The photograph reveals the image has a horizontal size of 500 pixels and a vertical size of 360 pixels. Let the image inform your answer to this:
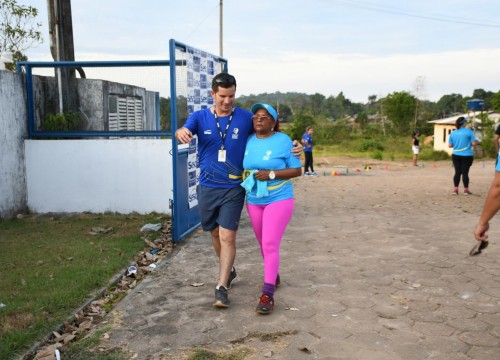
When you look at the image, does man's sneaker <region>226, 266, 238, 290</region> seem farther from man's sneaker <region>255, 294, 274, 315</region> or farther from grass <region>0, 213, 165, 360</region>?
grass <region>0, 213, 165, 360</region>

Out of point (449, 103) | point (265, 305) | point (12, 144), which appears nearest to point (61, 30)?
point (12, 144)

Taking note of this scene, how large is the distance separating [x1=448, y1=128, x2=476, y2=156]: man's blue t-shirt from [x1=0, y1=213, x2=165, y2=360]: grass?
6.96m

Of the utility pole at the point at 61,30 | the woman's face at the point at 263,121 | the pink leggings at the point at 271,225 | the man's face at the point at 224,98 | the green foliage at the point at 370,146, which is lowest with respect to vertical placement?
the green foliage at the point at 370,146

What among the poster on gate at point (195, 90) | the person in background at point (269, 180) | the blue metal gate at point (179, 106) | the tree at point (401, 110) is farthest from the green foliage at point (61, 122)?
the tree at point (401, 110)

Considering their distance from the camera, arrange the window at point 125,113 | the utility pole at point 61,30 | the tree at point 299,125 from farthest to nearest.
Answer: the tree at point 299,125 < the utility pole at point 61,30 < the window at point 125,113

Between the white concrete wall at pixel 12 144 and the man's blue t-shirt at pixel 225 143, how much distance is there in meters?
5.24

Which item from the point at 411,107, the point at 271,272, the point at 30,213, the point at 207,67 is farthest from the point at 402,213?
the point at 411,107

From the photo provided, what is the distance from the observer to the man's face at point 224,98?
4.53 m

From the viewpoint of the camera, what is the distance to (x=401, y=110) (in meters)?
48.7

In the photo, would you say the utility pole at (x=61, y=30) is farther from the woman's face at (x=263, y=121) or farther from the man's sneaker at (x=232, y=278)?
the woman's face at (x=263, y=121)

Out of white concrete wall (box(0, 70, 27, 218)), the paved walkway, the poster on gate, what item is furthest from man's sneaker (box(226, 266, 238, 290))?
white concrete wall (box(0, 70, 27, 218))

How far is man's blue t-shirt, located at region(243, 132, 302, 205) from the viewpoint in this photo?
4.45 meters

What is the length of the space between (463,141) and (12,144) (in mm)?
9262

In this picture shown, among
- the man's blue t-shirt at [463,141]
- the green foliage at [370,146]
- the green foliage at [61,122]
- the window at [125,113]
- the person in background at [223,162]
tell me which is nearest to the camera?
the person in background at [223,162]
